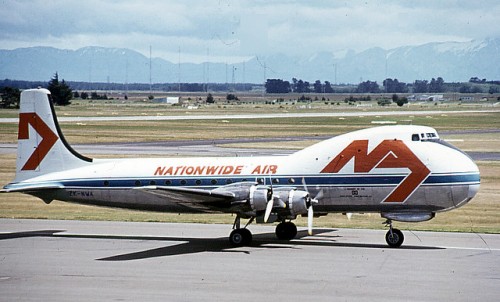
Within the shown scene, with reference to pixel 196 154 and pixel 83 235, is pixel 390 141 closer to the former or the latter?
pixel 83 235

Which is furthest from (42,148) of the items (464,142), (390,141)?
(464,142)

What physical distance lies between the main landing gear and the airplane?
0.04 meters

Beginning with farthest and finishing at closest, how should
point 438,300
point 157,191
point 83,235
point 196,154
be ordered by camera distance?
1. point 196,154
2. point 83,235
3. point 157,191
4. point 438,300

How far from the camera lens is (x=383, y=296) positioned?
20484mm

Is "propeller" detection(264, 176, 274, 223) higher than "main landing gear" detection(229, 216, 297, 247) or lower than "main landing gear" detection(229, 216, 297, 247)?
higher

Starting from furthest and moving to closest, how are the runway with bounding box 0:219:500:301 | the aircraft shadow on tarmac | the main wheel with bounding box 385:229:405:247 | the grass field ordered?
the grass field
the main wheel with bounding box 385:229:405:247
the aircraft shadow on tarmac
the runway with bounding box 0:219:500:301

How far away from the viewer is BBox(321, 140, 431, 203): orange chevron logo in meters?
27.5

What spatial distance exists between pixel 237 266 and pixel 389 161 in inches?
258

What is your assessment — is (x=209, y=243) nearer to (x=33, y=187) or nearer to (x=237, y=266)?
(x=237, y=266)

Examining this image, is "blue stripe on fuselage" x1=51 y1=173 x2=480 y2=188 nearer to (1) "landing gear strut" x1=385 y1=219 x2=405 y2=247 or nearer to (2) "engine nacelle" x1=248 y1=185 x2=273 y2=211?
(2) "engine nacelle" x1=248 y1=185 x2=273 y2=211

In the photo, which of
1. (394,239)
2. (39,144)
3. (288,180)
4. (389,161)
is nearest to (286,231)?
(288,180)

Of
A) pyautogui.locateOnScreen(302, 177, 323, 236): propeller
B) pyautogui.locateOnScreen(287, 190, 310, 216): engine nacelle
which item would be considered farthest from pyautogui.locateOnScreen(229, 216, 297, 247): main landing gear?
pyautogui.locateOnScreen(302, 177, 323, 236): propeller

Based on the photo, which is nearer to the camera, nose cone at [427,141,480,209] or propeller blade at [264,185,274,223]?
nose cone at [427,141,480,209]

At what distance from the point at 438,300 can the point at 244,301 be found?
461 centimetres
